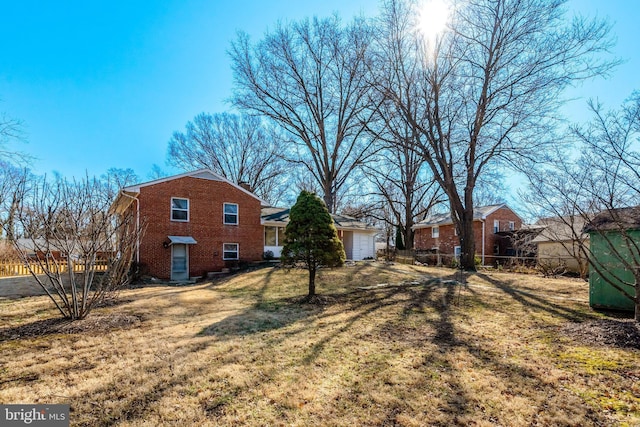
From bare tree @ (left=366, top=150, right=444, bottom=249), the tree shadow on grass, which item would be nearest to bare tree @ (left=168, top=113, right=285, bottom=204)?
bare tree @ (left=366, top=150, right=444, bottom=249)

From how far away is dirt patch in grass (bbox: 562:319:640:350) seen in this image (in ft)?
17.4

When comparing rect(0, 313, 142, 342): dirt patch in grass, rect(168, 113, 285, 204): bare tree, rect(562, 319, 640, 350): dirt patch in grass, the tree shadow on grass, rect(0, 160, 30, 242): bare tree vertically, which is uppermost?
rect(168, 113, 285, 204): bare tree

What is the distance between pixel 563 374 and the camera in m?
4.19

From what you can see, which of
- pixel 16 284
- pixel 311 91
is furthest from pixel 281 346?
pixel 311 91

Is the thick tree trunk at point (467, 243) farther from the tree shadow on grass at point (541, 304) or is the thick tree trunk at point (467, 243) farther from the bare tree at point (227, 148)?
the bare tree at point (227, 148)

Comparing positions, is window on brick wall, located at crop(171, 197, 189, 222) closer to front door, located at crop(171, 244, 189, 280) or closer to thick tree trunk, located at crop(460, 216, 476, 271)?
front door, located at crop(171, 244, 189, 280)

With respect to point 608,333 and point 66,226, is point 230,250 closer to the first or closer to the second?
point 66,226

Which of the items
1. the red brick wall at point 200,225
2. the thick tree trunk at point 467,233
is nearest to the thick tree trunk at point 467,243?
the thick tree trunk at point 467,233

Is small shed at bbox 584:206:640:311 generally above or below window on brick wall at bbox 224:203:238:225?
below

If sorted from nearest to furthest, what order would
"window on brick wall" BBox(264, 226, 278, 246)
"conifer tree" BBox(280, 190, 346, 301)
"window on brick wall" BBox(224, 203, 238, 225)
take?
1. "conifer tree" BBox(280, 190, 346, 301)
2. "window on brick wall" BBox(224, 203, 238, 225)
3. "window on brick wall" BBox(264, 226, 278, 246)

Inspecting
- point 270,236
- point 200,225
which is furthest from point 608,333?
point 270,236

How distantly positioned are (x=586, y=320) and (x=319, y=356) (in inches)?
252

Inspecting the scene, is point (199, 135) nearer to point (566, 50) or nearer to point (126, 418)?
point (566, 50)

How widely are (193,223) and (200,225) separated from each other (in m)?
0.39
